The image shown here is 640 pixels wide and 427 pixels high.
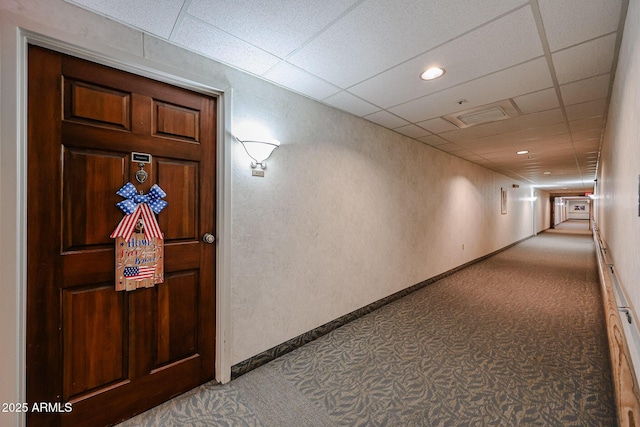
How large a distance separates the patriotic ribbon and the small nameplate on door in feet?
0.55

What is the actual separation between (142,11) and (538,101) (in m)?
3.46

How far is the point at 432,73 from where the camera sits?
2.15 metres

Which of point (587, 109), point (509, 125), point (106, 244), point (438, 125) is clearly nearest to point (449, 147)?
point (509, 125)

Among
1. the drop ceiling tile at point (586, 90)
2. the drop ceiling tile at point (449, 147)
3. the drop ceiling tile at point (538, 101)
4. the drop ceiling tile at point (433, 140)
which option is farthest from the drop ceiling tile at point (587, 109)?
the drop ceiling tile at point (449, 147)

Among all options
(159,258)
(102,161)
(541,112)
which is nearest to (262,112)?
(102,161)

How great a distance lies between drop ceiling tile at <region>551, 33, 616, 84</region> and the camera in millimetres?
1735

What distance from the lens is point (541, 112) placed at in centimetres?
292

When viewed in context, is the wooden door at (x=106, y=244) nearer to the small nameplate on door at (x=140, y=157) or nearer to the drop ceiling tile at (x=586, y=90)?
the small nameplate on door at (x=140, y=157)

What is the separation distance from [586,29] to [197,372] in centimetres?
355

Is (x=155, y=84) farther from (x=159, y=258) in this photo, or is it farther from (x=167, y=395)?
(x=167, y=395)

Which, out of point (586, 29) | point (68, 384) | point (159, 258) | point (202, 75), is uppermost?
point (586, 29)

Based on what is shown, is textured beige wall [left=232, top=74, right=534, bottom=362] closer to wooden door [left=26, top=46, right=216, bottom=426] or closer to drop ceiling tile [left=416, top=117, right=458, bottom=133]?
wooden door [left=26, top=46, right=216, bottom=426]

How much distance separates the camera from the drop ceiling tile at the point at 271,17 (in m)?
1.45

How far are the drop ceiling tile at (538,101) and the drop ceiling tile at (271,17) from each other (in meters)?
2.17
